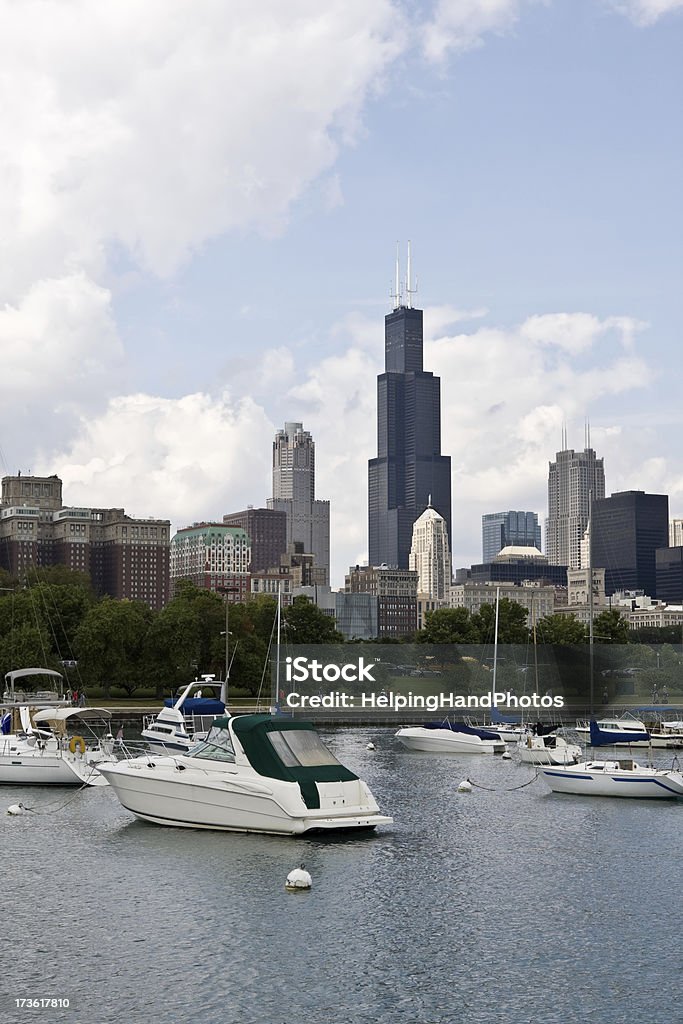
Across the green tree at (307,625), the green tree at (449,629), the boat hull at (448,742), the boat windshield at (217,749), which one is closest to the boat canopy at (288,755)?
the boat windshield at (217,749)

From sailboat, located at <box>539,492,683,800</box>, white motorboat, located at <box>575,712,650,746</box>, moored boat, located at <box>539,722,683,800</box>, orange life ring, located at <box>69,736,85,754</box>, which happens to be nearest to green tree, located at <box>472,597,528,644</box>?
white motorboat, located at <box>575,712,650,746</box>

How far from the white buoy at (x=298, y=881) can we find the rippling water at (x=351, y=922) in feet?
1.13

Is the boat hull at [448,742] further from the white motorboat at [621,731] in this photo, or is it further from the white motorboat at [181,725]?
the white motorboat at [181,725]

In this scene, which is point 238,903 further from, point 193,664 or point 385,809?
point 193,664

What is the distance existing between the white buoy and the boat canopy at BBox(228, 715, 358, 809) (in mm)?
6758

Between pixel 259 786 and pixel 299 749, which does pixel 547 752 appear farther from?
pixel 259 786

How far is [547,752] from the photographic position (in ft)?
223

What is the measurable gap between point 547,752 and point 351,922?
3978cm

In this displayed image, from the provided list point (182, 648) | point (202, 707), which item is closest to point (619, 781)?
point (202, 707)

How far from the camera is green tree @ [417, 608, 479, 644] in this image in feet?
520

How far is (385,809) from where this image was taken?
49969 mm

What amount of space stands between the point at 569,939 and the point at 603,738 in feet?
180

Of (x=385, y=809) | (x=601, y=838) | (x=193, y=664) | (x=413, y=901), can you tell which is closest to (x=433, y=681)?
(x=193, y=664)

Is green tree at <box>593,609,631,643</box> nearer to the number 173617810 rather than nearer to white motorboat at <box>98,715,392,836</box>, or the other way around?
white motorboat at <box>98,715,392,836</box>
